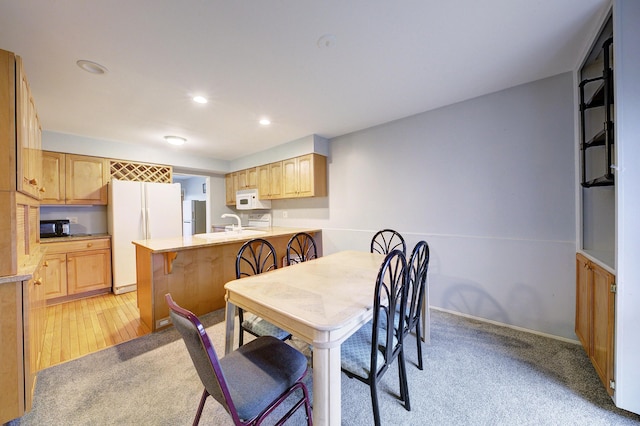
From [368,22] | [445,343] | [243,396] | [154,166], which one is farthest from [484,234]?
[154,166]

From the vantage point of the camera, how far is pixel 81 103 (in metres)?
2.37

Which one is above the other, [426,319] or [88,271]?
[88,271]

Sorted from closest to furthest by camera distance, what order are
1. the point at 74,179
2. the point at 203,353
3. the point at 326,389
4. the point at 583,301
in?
the point at 203,353
the point at 326,389
the point at 583,301
the point at 74,179

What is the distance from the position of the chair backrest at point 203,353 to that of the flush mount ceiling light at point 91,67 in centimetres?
202

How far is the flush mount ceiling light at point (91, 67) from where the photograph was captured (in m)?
1.75

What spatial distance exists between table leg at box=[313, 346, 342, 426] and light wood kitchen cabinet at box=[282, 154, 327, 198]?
276 centimetres

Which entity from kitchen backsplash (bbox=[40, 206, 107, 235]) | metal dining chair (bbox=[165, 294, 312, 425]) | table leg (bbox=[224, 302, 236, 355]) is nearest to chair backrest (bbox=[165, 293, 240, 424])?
metal dining chair (bbox=[165, 294, 312, 425])

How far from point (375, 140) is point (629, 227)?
2.40m

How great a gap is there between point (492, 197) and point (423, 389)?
1862mm

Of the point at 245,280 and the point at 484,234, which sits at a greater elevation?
the point at 484,234

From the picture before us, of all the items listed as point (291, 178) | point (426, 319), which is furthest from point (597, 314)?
point (291, 178)

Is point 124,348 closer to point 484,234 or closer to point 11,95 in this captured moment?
point 11,95

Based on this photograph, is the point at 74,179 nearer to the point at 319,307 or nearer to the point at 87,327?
the point at 87,327

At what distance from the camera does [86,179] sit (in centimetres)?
343
